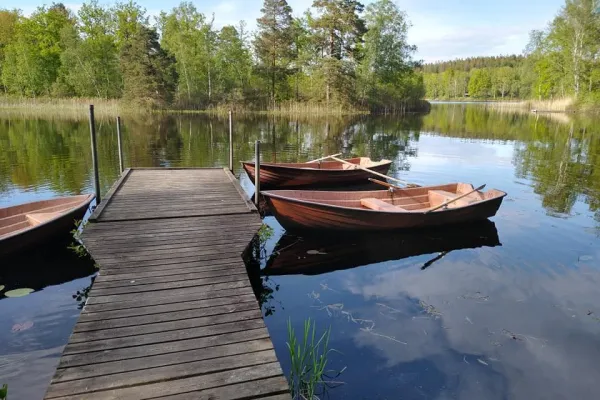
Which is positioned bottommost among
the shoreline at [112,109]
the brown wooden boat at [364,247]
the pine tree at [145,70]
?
the brown wooden boat at [364,247]

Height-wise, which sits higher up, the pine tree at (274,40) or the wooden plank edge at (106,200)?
the pine tree at (274,40)

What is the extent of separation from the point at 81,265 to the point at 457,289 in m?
5.83

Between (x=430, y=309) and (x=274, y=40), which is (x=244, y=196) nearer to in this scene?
(x=430, y=309)

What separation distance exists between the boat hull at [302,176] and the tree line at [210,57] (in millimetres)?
28103

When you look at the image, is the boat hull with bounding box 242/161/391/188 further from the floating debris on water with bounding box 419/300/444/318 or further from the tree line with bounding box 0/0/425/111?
the tree line with bounding box 0/0/425/111

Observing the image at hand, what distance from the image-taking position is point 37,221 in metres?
6.45

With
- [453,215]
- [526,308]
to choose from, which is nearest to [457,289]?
[526,308]

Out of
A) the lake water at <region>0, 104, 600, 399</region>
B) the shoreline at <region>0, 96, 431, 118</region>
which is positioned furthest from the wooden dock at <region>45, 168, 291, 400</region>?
the shoreline at <region>0, 96, 431, 118</region>

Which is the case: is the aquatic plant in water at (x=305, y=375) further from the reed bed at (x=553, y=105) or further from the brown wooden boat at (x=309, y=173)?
the reed bed at (x=553, y=105)

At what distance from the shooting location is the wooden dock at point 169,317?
2.73 metres

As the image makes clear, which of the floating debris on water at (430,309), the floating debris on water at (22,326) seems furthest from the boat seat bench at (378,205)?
the floating debris on water at (22,326)

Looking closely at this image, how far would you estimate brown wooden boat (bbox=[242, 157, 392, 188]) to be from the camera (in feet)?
34.6

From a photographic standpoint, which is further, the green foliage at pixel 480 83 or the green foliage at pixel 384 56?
the green foliage at pixel 480 83

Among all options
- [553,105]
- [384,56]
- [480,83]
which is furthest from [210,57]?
[480,83]
